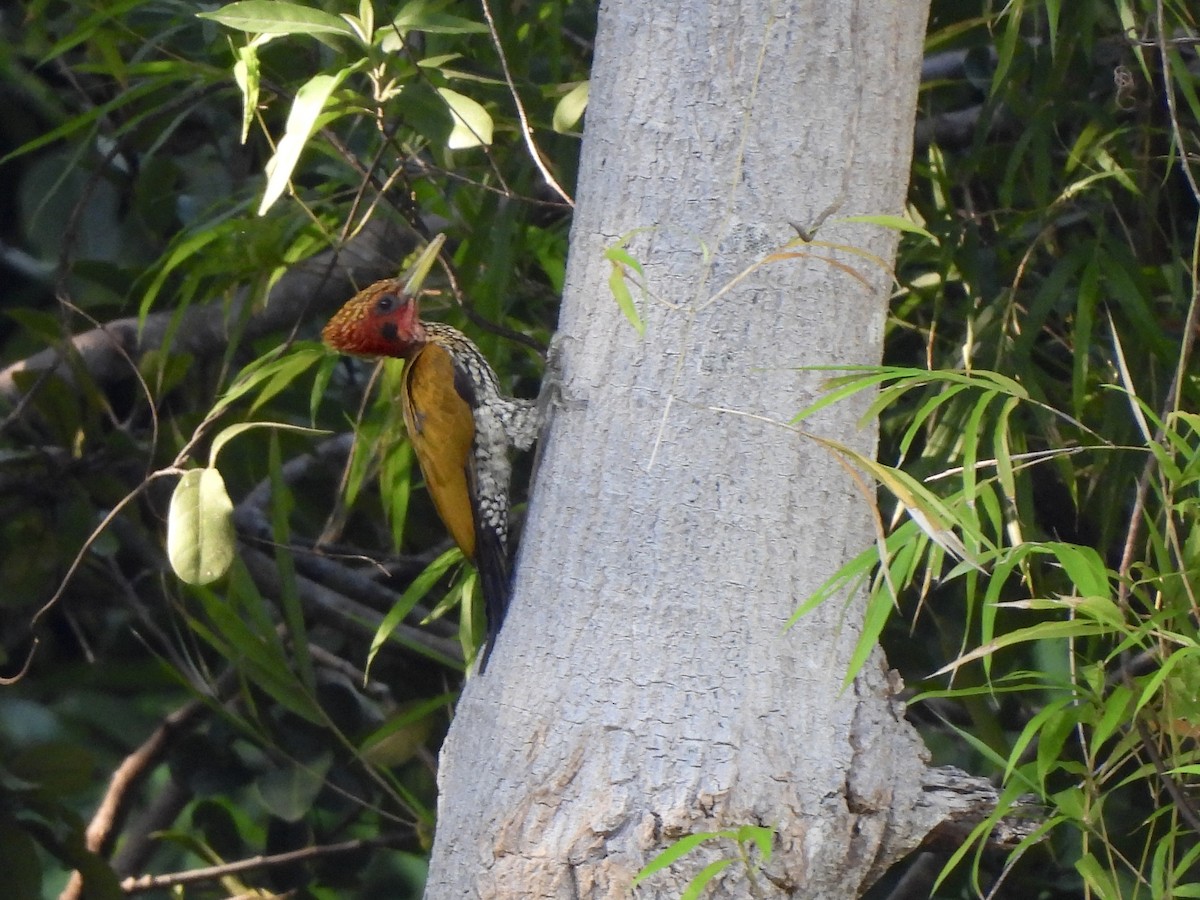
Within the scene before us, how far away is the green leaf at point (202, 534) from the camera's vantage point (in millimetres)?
1779

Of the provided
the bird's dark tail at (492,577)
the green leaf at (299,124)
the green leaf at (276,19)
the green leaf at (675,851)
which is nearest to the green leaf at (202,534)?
the bird's dark tail at (492,577)

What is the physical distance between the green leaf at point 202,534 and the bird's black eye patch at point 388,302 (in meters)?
0.43

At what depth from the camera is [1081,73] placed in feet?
7.09

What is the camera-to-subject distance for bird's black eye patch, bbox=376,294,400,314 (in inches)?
83.7

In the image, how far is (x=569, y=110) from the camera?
6.16ft

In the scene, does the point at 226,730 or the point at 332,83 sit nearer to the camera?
the point at 332,83

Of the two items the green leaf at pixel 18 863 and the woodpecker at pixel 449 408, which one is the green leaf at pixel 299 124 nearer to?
the woodpecker at pixel 449 408

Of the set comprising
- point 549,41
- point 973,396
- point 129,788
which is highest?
point 549,41

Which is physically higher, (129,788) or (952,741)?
(952,741)

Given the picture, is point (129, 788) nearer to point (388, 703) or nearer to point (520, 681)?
point (388, 703)

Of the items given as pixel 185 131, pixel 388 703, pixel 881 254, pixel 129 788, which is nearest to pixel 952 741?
pixel 388 703

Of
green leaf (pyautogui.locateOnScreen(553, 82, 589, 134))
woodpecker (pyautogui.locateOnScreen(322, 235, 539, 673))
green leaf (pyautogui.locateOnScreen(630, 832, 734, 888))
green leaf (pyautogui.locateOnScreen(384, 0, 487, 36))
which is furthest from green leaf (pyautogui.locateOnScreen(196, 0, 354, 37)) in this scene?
green leaf (pyautogui.locateOnScreen(630, 832, 734, 888))

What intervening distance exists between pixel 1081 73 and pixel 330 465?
1602mm

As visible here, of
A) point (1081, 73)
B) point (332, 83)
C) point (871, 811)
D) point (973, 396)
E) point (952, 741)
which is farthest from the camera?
point (952, 741)
